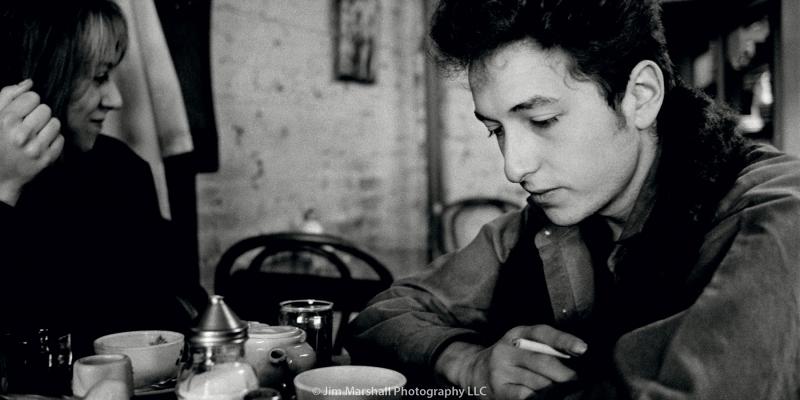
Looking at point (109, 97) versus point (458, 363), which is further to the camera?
point (109, 97)

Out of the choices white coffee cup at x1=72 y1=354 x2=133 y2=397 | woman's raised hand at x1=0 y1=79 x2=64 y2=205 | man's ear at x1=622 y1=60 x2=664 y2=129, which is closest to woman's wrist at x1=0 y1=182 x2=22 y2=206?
woman's raised hand at x1=0 y1=79 x2=64 y2=205

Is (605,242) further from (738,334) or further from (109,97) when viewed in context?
(109,97)

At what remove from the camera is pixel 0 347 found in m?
1.05

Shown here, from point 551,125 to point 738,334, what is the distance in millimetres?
464

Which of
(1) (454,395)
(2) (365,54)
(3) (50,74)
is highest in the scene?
(2) (365,54)

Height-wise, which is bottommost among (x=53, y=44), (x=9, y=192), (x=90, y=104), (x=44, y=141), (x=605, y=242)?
(x=605, y=242)

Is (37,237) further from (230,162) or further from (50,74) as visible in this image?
(230,162)

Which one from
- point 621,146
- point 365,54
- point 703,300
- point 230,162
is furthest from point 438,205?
point 703,300

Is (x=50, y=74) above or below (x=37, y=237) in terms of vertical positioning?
above

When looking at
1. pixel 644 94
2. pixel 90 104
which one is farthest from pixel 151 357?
pixel 90 104

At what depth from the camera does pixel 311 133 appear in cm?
380

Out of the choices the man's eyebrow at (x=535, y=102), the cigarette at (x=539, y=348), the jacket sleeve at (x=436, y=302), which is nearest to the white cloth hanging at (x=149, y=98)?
the jacket sleeve at (x=436, y=302)

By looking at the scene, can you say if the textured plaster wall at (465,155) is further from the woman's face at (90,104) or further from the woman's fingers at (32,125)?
the woman's fingers at (32,125)

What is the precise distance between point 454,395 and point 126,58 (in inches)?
71.7
